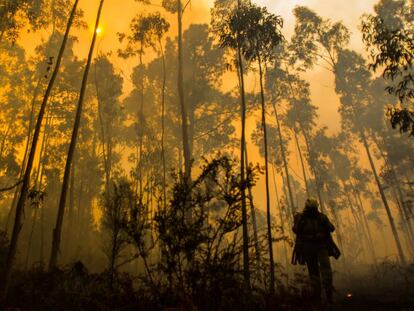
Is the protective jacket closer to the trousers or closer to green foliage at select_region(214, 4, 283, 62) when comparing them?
the trousers

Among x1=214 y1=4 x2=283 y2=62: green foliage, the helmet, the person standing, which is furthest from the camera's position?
x1=214 y1=4 x2=283 y2=62: green foliage

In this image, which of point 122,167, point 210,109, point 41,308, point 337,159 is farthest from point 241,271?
point 337,159

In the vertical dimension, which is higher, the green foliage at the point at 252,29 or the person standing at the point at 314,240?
the green foliage at the point at 252,29

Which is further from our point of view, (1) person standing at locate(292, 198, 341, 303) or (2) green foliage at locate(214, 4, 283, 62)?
(2) green foliage at locate(214, 4, 283, 62)

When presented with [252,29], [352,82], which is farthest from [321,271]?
[352,82]

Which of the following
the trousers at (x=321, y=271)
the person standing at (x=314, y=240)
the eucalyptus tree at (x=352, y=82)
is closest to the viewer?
the trousers at (x=321, y=271)

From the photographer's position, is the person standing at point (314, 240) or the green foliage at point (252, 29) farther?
the green foliage at point (252, 29)

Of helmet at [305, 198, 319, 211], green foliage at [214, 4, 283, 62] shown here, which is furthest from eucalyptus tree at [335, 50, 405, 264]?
helmet at [305, 198, 319, 211]

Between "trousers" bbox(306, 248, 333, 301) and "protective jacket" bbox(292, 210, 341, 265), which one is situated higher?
"protective jacket" bbox(292, 210, 341, 265)

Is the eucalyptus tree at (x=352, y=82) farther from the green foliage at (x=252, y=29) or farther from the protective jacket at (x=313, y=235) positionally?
the protective jacket at (x=313, y=235)

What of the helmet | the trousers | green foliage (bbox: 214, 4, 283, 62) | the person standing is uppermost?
green foliage (bbox: 214, 4, 283, 62)

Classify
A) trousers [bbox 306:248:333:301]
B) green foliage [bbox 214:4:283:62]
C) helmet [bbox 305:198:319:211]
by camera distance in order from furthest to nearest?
green foliage [bbox 214:4:283:62], helmet [bbox 305:198:319:211], trousers [bbox 306:248:333:301]

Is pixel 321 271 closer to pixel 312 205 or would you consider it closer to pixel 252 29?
pixel 312 205

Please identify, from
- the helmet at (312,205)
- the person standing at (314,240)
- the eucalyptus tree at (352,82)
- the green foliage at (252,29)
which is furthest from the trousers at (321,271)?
the eucalyptus tree at (352,82)
